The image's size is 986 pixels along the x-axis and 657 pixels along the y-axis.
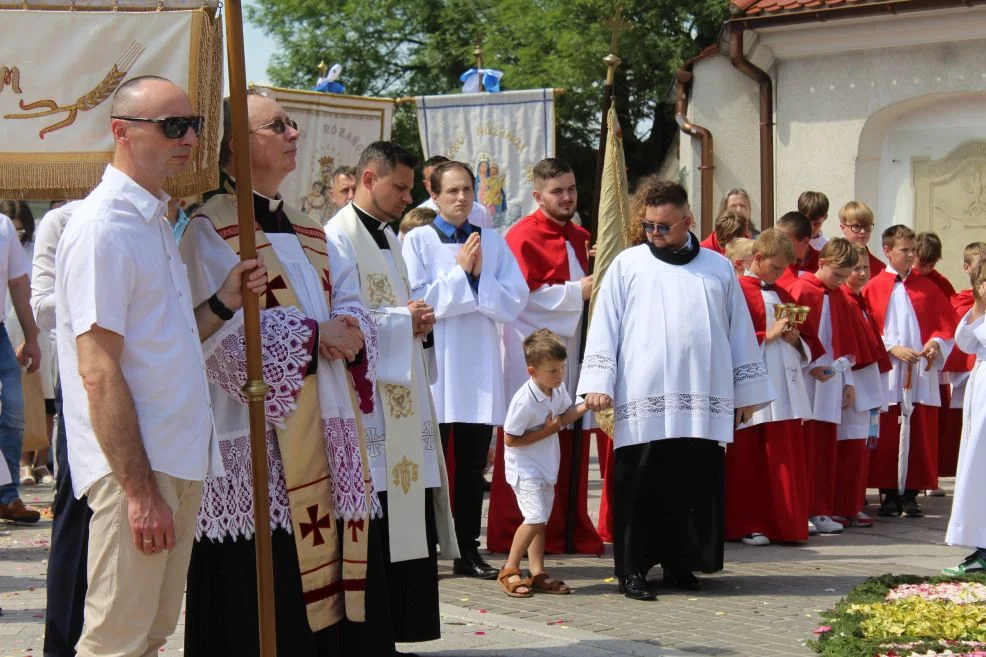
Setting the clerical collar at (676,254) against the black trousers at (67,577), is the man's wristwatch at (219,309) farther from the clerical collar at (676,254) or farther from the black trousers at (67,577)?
the clerical collar at (676,254)

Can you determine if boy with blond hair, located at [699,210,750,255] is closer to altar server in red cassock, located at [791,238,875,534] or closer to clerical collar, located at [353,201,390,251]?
altar server in red cassock, located at [791,238,875,534]

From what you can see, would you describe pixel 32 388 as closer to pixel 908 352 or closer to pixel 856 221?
pixel 856 221

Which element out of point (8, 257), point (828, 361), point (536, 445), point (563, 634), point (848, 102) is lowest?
point (563, 634)

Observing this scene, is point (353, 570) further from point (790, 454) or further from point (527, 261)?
point (790, 454)

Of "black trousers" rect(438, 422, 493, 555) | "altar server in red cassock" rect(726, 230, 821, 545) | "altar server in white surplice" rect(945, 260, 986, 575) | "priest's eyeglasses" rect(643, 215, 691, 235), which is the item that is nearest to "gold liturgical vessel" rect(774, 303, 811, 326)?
"altar server in red cassock" rect(726, 230, 821, 545)

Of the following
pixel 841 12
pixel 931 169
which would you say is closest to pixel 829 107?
pixel 841 12

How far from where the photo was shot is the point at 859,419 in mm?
10500

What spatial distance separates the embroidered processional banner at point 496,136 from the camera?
12.4 meters

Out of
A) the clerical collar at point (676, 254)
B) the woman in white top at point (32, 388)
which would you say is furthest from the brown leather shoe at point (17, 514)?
the clerical collar at point (676, 254)

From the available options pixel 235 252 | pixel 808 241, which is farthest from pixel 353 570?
pixel 808 241

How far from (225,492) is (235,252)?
0.81 meters

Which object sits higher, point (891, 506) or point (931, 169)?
point (931, 169)

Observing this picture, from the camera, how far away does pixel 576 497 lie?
28.8 feet

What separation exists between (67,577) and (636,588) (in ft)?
9.90
